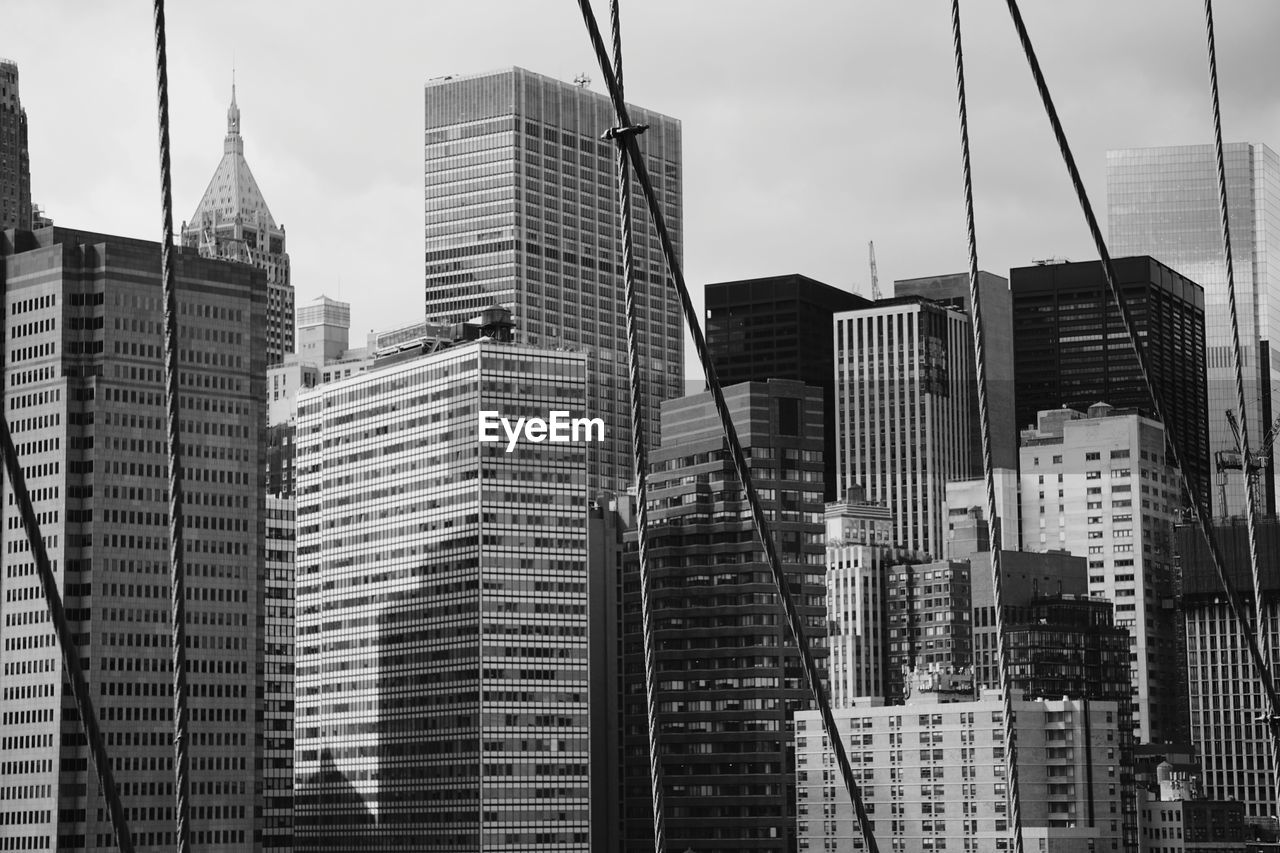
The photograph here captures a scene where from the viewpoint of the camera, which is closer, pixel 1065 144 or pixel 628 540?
pixel 1065 144

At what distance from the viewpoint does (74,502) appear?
3841 inches

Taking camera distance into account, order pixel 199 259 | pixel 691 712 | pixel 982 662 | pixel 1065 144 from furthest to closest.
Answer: pixel 982 662
pixel 691 712
pixel 199 259
pixel 1065 144

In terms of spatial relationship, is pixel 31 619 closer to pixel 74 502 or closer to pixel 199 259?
pixel 74 502

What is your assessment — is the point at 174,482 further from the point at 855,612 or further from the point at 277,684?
the point at 855,612

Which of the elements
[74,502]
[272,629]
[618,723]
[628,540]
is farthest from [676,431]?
[74,502]

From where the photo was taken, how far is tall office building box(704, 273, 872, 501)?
17388 cm

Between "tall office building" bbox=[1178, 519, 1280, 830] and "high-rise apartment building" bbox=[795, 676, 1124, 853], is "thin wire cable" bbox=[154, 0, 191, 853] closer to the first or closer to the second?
"high-rise apartment building" bbox=[795, 676, 1124, 853]

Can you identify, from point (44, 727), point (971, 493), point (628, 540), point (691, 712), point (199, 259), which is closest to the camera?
point (44, 727)

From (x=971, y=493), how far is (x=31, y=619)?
84222 millimetres

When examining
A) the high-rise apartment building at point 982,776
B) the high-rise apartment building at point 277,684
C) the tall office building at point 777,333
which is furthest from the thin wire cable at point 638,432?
the tall office building at point 777,333

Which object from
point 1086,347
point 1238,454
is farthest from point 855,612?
point 1086,347

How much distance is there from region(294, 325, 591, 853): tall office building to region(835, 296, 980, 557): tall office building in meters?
65.4

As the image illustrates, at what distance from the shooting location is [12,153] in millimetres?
135875

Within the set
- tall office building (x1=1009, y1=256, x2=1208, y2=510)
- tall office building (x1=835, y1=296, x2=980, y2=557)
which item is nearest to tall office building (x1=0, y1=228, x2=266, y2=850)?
tall office building (x1=835, y1=296, x2=980, y2=557)
